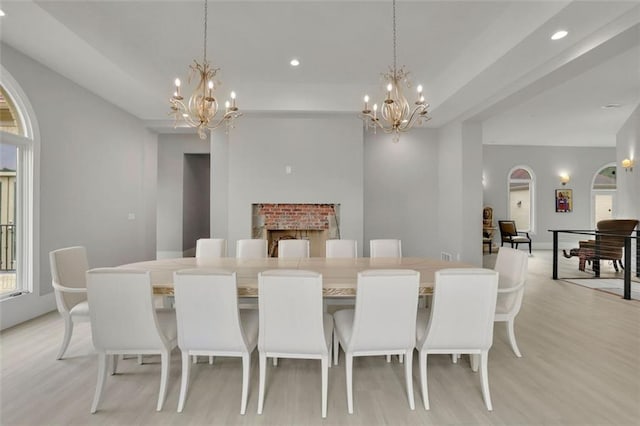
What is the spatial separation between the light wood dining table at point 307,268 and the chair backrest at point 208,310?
24 centimetres

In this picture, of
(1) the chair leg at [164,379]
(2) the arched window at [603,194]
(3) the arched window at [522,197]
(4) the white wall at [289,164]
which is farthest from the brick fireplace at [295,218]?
(2) the arched window at [603,194]

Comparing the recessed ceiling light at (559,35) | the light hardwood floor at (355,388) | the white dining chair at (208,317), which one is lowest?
Result: the light hardwood floor at (355,388)

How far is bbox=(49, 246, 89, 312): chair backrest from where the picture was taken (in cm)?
243

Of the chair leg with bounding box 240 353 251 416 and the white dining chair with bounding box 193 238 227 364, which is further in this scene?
the white dining chair with bounding box 193 238 227 364

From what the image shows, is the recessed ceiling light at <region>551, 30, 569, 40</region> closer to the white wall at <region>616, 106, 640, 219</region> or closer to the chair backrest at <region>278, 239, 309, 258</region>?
the chair backrest at <region>278, 239, 309, 258</region>

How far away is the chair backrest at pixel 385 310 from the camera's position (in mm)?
1792

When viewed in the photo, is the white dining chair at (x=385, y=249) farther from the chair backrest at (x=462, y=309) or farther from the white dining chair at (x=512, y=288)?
the chair backrest at (x=462, y=309)

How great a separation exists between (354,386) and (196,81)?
14.7ft

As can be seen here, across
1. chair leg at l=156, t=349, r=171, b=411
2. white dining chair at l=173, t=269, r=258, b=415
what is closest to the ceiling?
white dining chair at l=173, t=269, r=258, b=415

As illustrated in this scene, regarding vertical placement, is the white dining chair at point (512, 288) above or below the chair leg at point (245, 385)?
above

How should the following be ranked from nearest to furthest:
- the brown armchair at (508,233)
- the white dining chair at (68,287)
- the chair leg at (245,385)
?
the chair leg at (245,385), the white dining chair at (68,287), the brown armchair at (508,233)

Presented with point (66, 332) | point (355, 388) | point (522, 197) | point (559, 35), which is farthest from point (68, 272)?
point (522, 197)

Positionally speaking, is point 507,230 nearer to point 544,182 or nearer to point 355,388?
point 544,182

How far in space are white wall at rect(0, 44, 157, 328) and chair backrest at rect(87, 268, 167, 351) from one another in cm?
218
